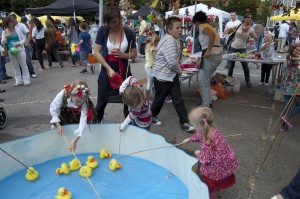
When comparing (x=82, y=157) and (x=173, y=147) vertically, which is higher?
(x=173, y=147)

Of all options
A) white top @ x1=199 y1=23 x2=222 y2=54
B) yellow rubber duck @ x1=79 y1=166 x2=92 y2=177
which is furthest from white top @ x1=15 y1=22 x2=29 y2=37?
yellow rubber duck @ x1=79 y1=166 x2=92 y2=177

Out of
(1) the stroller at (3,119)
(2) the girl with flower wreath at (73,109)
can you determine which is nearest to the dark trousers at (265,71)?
(2) the girl with flower wreath at (73,109)

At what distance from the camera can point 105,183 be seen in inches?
114

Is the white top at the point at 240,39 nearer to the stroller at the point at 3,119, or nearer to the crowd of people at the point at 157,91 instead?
the crowd of people at the point at 157,91

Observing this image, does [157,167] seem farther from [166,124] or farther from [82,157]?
[166,124]

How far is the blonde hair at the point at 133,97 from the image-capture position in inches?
117

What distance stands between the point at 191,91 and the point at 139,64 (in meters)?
4.35

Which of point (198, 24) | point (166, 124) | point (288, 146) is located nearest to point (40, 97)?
point (166, 124)

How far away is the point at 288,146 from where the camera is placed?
374 cm

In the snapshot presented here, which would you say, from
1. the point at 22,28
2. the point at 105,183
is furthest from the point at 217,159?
the point at 22,28

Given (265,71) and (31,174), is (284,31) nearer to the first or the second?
(265,71)

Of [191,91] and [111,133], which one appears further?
[191,91]

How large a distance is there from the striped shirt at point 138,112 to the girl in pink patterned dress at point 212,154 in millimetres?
982

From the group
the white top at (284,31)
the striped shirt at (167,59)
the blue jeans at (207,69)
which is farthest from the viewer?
the white top at (284,31)
